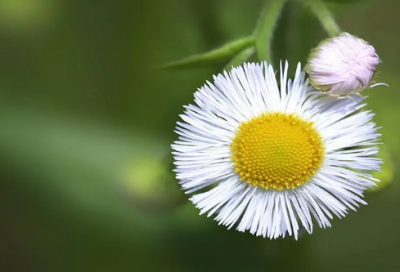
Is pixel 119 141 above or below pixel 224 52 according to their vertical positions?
above

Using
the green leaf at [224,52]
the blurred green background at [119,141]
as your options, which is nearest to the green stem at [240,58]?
the green leaf at [224,52]

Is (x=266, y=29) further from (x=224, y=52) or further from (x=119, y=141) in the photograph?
(x=119, y=141)

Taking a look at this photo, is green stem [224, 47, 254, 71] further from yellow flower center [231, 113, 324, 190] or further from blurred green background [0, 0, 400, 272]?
blurred green background [0, 0, 400, 272]

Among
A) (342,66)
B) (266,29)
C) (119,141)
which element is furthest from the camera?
(119,141)

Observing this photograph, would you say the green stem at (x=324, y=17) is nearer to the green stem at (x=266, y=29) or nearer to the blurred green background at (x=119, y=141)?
the green stem at (x=266, y=29)

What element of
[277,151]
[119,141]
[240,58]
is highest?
[119,141]

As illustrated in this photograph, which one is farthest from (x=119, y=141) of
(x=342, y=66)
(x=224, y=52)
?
(x=342, y=66)

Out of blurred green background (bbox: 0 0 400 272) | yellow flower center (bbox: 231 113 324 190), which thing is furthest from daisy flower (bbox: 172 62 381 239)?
blurred green background (bbox: 0 0 400 272)

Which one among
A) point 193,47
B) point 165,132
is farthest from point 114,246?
point 193,47
